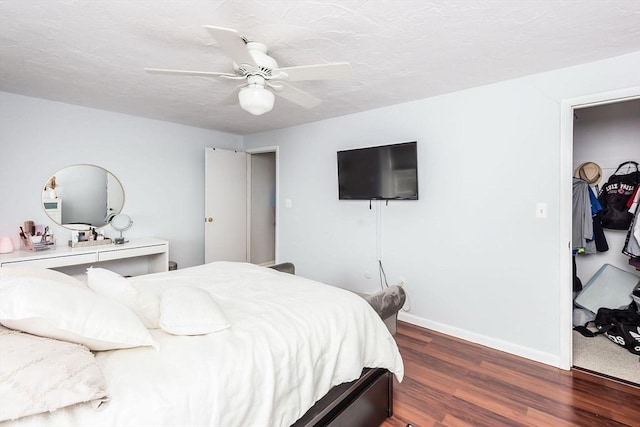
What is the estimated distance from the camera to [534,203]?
7.91 ft

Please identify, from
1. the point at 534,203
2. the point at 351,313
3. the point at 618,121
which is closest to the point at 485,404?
the point at 351,313

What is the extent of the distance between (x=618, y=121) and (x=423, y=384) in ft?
10.9

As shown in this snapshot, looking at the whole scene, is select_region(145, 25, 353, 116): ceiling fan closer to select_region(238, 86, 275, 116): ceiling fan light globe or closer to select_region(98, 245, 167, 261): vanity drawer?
select_region(238, 86, 275, 116): ceiling fan light globe

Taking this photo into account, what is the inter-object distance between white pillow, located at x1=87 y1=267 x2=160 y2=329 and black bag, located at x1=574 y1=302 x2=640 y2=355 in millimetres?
3506

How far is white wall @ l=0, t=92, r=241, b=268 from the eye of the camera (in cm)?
291

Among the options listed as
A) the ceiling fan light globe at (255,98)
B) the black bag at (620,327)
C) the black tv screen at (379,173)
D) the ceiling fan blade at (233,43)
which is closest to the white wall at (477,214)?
the black tv screen at (379,173)

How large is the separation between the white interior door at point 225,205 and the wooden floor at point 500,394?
2971 millimetres

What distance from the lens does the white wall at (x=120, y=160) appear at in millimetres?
2908

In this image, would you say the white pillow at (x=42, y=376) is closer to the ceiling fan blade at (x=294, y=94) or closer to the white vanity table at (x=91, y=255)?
the ceiling fan blade at (x=294, y=94)

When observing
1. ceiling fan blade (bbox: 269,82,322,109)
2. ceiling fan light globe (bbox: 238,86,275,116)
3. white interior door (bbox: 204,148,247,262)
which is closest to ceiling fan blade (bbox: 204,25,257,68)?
ceiling fan light globe (bbox: 238,86,275,116)

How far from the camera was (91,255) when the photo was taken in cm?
294

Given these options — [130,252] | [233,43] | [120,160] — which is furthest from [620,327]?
[120,160]

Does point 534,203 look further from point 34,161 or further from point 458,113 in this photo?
point 34,161

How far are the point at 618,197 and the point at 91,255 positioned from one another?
5237mm
